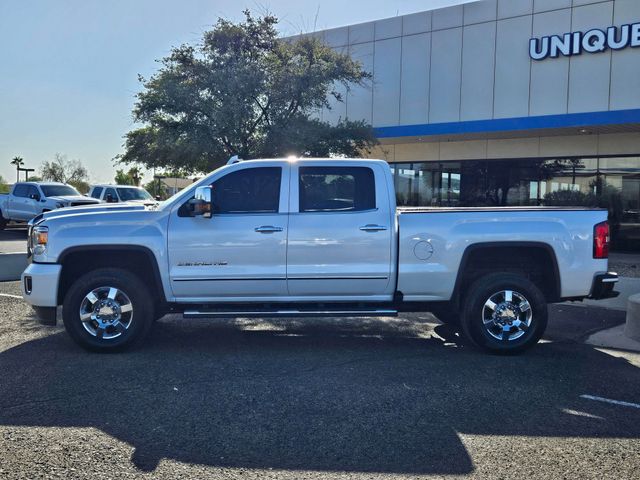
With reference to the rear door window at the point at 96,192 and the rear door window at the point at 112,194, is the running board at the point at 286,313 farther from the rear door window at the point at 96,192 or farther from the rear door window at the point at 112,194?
the rear door window at the point at 96,192

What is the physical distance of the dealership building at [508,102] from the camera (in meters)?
17.8

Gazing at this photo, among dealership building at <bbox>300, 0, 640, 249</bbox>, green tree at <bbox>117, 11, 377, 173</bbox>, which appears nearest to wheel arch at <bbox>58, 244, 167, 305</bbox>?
green tree at <bbox>117, 11, 377, 173</bbox>

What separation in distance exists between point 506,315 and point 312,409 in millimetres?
2893

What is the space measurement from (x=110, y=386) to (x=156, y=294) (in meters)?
1.61

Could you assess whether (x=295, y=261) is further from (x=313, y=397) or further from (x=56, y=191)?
(x=56, y=191)

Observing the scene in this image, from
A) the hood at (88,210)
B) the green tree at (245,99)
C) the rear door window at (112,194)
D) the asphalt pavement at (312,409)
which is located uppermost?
the green tree at (245,99)

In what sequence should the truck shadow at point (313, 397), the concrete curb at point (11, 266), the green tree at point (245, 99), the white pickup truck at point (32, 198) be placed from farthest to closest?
the white pickup truck at point (32, 198), the green tree at point (245, 99), the concrete curb at point (11, 266), the truck shadow at point (313, 397)

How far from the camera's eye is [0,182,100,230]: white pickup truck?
23.2 metres

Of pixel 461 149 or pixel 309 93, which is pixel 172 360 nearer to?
pixel 309 93

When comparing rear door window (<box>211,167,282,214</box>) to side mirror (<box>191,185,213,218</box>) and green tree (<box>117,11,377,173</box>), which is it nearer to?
side mirror (<box>191,185,213,218</box>)

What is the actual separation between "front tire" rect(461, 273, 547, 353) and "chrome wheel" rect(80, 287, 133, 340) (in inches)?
147

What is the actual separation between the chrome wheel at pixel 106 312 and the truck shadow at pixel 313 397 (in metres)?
0.27

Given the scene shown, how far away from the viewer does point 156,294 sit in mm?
7246

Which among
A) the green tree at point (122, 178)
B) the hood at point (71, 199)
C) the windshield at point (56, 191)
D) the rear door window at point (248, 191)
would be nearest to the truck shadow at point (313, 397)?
the rear door window at point (248, 191)
